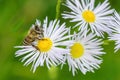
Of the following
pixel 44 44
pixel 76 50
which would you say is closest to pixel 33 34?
pixel 44 44

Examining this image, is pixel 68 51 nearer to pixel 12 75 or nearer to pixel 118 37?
pixel 118 37

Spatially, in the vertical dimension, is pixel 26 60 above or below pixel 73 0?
below

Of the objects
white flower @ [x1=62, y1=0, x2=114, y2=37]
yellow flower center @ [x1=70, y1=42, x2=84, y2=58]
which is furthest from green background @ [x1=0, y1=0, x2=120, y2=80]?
white flower @ [x1=62, y1=0, x2=114, y2=37]

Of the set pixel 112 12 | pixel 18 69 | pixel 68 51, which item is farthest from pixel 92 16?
pixel 18 69

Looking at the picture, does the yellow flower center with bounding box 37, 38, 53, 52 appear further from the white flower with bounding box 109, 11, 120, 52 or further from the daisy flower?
the white flower with bounding box 109, 11, 120, 52

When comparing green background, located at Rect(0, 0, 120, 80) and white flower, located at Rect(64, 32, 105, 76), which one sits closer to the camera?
white flower, located at Rect(64, 32, 105, 76)

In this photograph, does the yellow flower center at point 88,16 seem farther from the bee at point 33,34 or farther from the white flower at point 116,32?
the bee at point 33,34
